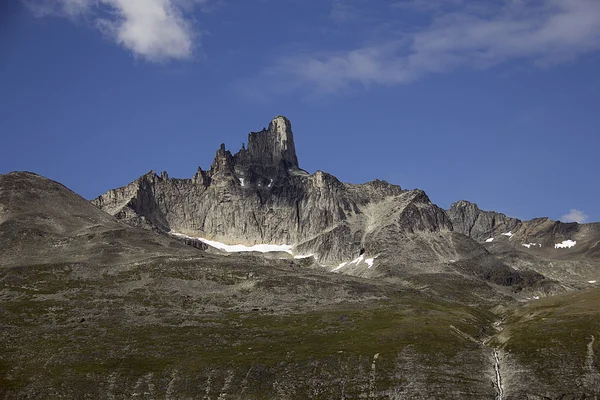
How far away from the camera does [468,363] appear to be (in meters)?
185

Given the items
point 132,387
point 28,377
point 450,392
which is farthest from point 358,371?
point 28,377

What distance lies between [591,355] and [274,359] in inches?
2963

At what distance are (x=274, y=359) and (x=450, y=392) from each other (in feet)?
150

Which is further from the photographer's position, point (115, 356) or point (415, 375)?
point (115, 356)

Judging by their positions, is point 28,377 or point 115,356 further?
point 115,356

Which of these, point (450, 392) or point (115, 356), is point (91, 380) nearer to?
point (115, 356)

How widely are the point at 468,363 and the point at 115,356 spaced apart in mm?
88990

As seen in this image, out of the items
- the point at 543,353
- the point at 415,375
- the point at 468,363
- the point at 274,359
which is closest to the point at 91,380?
the point at 274,359

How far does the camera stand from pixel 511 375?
177m

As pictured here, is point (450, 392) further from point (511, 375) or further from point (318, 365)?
point (318, 365)

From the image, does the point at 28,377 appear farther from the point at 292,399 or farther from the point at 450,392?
the point at 450,392

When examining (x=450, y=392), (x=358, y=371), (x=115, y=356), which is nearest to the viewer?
(x=450, y=392)

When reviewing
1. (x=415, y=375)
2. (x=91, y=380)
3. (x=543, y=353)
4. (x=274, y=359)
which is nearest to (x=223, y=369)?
(x=274, y=359)

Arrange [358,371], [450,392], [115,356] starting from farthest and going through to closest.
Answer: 1. [115,356]
2. [358,371]
3. [450,392]
